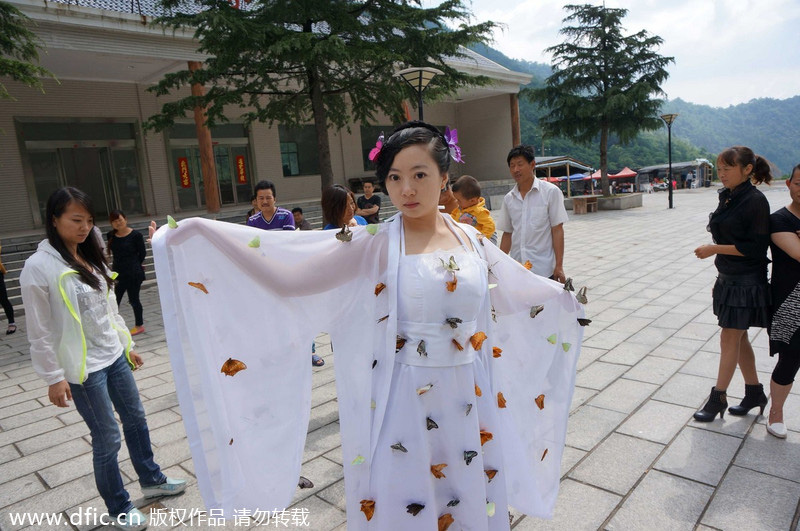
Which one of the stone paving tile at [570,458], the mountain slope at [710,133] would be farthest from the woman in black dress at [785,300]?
the mountain slope at [710,133]

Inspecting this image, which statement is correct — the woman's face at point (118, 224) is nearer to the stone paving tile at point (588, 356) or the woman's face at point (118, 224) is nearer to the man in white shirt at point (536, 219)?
the man in white shirt at point (536, 219)

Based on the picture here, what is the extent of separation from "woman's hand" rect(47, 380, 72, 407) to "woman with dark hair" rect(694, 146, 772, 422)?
355 centimetres

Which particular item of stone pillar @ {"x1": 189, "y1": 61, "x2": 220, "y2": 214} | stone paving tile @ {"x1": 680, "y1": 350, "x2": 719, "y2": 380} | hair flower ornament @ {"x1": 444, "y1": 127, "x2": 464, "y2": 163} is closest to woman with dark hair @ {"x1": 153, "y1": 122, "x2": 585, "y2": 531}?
hair flower ornament @ {"x1": 444, "y1": 127, "x2": 464, "y2": 163}

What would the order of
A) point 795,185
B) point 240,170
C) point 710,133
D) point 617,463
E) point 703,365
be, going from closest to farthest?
point 795,185 → point 617,463 → point 703,365 → point 240,170 → point 710,133

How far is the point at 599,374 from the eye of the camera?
4277mm

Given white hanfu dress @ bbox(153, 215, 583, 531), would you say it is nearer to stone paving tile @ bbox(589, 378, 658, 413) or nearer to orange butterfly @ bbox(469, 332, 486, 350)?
orange butterfly @ bbox(469, 332, 486, 350)

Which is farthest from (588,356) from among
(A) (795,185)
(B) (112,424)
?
(B) (112,424)

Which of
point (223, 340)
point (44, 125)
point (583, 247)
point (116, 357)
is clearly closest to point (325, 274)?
point (223, 340)

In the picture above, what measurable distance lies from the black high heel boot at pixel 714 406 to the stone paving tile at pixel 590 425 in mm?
486

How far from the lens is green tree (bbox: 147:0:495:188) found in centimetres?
965

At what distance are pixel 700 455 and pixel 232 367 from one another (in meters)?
2.70

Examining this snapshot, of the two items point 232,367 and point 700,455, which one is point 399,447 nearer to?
point 232,367

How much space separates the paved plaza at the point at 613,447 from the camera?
2541mm

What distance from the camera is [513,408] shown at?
2.24 meters
